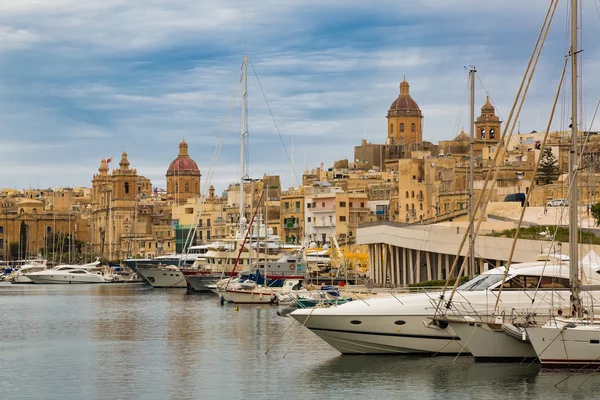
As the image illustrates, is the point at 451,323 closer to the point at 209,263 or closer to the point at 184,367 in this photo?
the point at 184,367

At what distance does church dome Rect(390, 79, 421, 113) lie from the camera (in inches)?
6422

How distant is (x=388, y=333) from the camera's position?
36219 mm

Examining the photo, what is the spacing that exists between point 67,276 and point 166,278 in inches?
1194

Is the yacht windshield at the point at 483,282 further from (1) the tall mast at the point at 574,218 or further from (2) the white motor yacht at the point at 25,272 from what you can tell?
(2) the white motor yacht at the point at 25,272

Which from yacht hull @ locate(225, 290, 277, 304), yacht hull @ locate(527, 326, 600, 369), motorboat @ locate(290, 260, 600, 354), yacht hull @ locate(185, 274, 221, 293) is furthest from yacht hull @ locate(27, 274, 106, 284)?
yacht hull @ locate(527, 326, 600, 369)

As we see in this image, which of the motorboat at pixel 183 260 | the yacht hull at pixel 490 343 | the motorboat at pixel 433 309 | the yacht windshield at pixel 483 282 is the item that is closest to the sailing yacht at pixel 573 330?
the yacht hull at pixel 490 343

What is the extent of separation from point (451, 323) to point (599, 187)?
196ft

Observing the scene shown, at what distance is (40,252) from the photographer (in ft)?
638

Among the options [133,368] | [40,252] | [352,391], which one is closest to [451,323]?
[352,391]

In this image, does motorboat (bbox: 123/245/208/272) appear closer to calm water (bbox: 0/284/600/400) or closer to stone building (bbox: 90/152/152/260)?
calm water (bbox: 0/284/600/400)

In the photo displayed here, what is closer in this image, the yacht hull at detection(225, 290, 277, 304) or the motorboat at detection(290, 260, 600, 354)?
the motorboat at detection(290, 260, 600, 354)

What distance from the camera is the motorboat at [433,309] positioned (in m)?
35.4

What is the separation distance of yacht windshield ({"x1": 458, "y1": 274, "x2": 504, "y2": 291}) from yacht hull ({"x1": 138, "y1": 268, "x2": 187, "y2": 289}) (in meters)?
66.5

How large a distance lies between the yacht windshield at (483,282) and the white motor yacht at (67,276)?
307ft
